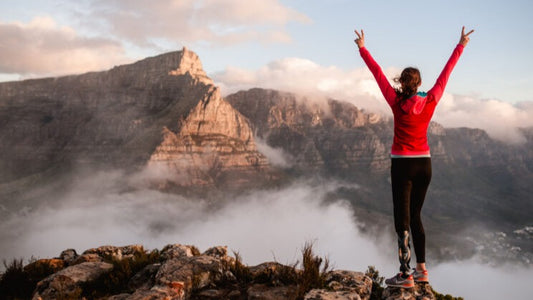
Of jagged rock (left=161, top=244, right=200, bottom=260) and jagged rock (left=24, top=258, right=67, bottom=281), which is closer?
jagged rock (left=24, top=258, right=67, bottom=281)

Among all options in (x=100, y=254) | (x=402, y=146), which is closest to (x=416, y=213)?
(x=402, y=146)

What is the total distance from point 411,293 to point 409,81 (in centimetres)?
372

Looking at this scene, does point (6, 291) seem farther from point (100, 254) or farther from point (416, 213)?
point (416, 213)

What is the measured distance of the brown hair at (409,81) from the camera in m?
6.52

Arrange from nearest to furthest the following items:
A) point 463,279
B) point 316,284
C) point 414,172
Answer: point 414,172 < point 316,284 < point 463,279

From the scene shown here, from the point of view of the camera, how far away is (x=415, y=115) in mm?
6527

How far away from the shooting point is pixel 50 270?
34.8 feet

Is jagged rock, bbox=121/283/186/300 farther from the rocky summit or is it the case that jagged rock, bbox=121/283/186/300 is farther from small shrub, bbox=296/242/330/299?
small shrub, bbox=296/242/330/299

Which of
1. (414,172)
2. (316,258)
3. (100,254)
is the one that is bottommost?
(100,254)

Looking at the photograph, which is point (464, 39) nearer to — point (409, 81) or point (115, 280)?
point (409, 81)

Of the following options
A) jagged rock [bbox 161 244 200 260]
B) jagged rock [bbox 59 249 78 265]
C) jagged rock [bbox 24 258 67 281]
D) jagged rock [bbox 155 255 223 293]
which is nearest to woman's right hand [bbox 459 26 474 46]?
jagged rock [bbox 155 255 223 293]

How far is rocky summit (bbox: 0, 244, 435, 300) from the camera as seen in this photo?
7.07m

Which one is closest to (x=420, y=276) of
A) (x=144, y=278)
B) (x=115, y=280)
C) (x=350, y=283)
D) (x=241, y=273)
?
(x=350, y=283)

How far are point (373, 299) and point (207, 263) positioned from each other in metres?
3.57
